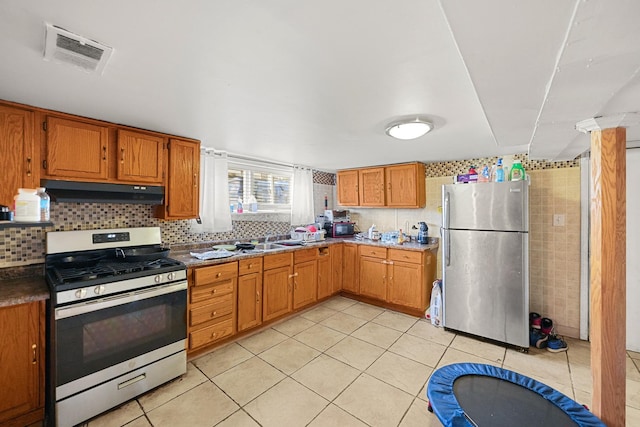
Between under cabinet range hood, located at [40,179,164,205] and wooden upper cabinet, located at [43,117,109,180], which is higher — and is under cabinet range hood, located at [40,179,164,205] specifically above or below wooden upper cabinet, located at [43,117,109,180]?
below

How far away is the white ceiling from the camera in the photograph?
34.2 inches

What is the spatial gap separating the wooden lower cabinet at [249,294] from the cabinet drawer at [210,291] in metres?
0.14

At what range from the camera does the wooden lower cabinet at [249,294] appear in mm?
2738

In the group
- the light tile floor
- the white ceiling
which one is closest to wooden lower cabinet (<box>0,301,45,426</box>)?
the light tile floor

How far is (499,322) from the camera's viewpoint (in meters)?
2.67

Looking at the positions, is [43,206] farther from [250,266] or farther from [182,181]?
[250,266]

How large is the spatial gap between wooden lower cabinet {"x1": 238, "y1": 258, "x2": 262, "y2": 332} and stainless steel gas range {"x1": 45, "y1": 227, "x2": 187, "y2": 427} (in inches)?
25.1

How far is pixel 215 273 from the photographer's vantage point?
2.50 m

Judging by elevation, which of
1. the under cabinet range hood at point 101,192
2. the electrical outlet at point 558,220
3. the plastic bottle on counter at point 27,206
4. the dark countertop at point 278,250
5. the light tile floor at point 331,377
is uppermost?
the under cabinet range hood at point 101,192

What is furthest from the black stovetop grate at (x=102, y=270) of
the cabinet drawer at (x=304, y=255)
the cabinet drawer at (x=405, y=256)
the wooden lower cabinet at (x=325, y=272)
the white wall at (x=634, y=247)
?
the white wall at (x=634, y=247)

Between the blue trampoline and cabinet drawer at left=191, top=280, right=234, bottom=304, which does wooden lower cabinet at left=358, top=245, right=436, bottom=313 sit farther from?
cabinet drawer at left=191, top=280, right=234, bottom=304

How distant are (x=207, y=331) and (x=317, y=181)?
9.79 feet

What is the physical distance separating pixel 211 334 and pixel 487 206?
3073 mm

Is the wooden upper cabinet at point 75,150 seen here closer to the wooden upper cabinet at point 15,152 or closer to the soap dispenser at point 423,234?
the wooden upper cabinet at point 15,152
